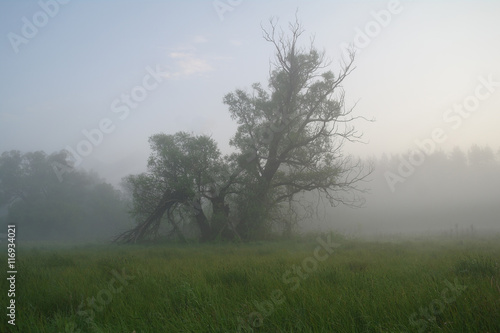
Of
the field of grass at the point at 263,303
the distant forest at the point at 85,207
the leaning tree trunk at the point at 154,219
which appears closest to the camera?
the field of grass at the point at 263,303

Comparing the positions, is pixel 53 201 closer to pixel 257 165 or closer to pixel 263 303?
pixel 257 165

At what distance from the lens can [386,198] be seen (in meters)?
58.0

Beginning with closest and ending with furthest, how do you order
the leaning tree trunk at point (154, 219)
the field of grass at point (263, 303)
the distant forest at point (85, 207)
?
the field of grass at point (263, 303), the leaning tree trunk at point (154, 219), the distant forest at point (85, 207)

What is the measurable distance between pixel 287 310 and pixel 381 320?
0.98m

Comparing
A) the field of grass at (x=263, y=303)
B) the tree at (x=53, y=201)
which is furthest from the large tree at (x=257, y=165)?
the tree at (x=53, y=201)

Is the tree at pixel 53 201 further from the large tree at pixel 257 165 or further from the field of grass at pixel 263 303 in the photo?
the field of grass at pixel 263 303

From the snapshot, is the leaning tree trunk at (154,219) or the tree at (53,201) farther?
the tree at (53,201)

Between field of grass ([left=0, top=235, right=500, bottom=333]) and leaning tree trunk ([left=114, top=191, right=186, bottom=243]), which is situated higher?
leaning tree trunk ([left=114, top=191, right=186, bottom=243])

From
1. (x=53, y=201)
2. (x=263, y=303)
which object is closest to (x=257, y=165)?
(x=263, y=303)

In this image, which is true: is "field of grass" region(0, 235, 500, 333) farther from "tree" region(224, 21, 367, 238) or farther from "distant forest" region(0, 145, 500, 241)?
"distant forest" region(0, 145, 500, 241)

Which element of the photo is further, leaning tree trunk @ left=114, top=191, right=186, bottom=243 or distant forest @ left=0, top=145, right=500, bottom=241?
distant forest @ left=0, top=145, right=500, bottom=241

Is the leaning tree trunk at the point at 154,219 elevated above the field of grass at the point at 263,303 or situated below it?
above

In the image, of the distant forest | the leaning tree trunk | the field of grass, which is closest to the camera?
the field of grass

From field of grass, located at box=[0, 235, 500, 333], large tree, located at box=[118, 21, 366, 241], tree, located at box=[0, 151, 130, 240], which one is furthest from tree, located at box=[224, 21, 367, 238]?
tree, located at box=[0, 151, 130, 240]
